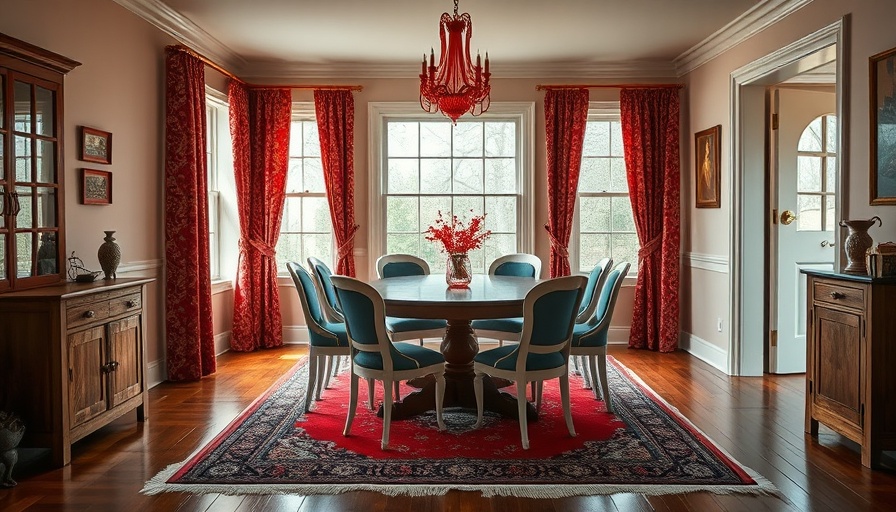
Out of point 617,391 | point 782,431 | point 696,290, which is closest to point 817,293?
point 782,431

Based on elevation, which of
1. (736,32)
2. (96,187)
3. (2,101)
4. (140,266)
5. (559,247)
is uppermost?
(736,32)

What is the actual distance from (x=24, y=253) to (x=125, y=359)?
2.69 ft

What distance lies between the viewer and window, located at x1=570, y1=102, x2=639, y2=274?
702cm

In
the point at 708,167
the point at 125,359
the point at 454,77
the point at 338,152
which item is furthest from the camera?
the point at 338,152

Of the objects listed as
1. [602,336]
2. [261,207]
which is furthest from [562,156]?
[261,207]

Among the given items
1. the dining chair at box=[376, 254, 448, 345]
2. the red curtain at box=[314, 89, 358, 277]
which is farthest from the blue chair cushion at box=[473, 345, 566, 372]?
the red curtain at box=[314, 89, 358, 277]

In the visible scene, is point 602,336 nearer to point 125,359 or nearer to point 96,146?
point 125,359

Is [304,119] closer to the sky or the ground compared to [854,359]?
closer to the sky

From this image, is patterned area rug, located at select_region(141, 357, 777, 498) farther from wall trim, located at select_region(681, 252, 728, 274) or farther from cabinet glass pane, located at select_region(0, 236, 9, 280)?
wall trim, located at select_region(681, 252, 728, 274)

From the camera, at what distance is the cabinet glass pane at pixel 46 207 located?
3.76m

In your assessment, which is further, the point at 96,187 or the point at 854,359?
the point at 96,187

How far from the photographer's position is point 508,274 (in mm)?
5773

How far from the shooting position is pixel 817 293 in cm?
385

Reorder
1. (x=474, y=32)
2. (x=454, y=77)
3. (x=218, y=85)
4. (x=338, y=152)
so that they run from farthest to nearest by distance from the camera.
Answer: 1. (x=338, y=152)
2. (x=218, y=85)
3. (x=474, y=32)
4. (x=454, y=77)
